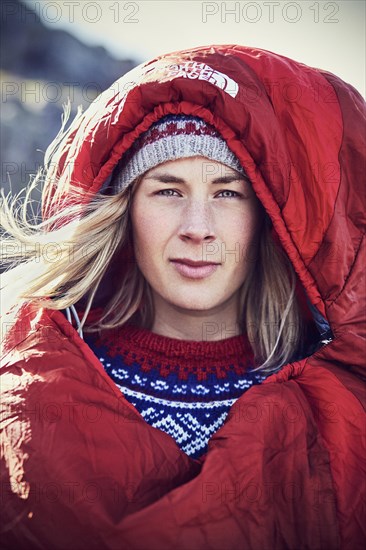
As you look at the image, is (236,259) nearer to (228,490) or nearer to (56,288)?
(56,288)

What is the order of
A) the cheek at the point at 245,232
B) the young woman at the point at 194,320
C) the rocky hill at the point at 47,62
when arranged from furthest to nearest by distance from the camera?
the rocky hill at the point at 47,62 < the cheek at the point at 245,232 < the young woman at the point at 194,320

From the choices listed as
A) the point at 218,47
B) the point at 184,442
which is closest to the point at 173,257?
the point at 184,442

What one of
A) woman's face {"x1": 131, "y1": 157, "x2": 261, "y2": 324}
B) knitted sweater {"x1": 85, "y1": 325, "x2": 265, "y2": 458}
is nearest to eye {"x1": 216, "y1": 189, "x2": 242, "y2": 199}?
woman's face {"x1": 131, "y1": 157, "x2": 261, "y2": 324}

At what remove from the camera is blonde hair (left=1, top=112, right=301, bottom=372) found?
1.79m

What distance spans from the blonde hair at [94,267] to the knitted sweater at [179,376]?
0.06m

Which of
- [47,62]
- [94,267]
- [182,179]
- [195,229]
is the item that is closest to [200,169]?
[182,179]

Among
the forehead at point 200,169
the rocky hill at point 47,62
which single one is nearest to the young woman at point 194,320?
the forehead at point 200,169

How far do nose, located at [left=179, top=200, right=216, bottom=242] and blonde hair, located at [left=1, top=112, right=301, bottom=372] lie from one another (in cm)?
24

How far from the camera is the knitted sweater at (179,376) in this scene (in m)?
1.68

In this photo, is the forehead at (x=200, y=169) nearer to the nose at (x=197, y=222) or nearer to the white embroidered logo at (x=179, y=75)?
the nose at (x=197, y=222)

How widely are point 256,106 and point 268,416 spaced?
81cm

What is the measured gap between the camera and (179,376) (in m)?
1.78

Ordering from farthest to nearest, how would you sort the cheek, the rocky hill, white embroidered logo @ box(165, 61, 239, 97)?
the rocky hill, the cheek, white embroidered logo @ box(165, 61, 239, 97)

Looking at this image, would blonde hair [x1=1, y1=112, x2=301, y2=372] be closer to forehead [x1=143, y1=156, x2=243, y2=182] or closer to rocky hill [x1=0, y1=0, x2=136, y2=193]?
forehead [x1=143, y1=156, x2=243, y2=182]
